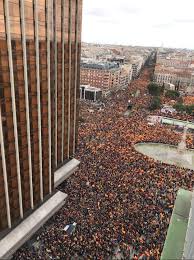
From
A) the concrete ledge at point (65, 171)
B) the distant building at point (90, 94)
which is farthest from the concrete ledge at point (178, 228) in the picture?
the distant building at point (90, 94)

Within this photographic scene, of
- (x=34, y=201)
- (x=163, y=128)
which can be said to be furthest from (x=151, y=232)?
(x=163, y=128)

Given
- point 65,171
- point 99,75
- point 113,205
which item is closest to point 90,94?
point 99,75

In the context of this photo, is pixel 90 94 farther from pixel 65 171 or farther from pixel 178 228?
pixel 178 228

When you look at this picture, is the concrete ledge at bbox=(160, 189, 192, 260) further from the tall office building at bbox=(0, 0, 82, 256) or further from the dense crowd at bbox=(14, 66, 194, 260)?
the tall office building at bbox=(0, 0, 82, 256)

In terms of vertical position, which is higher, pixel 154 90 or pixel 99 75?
pixel 99 75

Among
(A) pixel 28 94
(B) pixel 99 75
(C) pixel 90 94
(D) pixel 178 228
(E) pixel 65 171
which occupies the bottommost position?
(D) pixel 178 228

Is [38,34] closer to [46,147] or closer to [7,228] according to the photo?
[46,147]

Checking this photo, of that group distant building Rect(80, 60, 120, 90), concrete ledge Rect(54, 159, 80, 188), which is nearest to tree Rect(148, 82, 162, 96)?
distant building Rect(80, 60, 120, 90)
